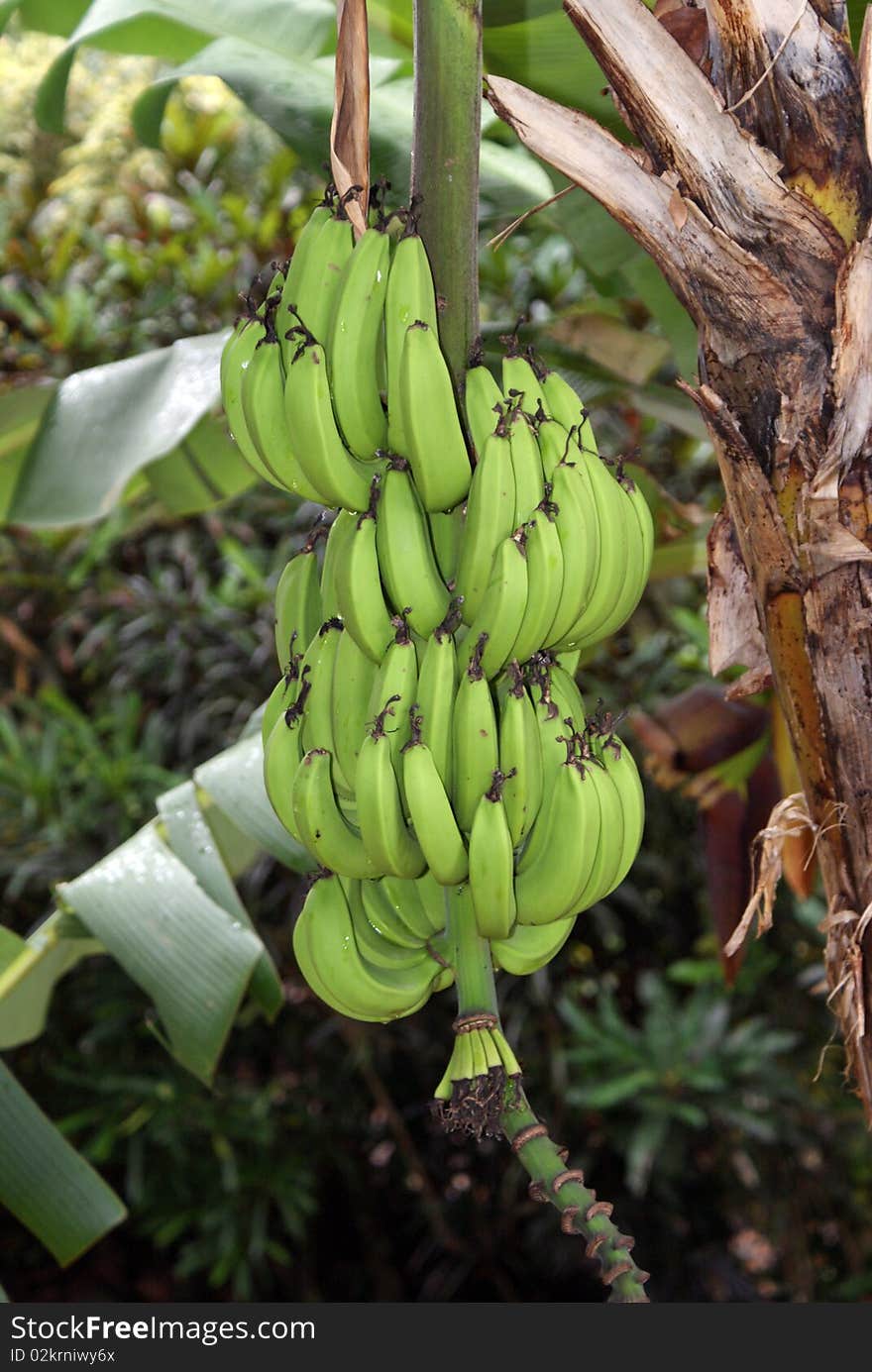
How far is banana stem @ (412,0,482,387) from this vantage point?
1.46 feet

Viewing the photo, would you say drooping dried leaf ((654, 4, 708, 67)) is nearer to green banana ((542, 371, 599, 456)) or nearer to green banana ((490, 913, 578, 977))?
green banana ((542, 371, 599, 456))

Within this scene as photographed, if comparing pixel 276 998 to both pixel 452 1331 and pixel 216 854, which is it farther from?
pixel 452 1331

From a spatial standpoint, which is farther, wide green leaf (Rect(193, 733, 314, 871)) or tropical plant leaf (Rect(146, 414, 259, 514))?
tropical plant leaf (Rect(146, 414, 259, 514))

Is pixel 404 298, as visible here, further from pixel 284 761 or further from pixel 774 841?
pixel 774 841

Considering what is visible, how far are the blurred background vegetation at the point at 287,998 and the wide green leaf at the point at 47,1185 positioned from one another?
3.05ft

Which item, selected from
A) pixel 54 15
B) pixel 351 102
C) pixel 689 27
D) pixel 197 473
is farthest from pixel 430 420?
pixel 54 15

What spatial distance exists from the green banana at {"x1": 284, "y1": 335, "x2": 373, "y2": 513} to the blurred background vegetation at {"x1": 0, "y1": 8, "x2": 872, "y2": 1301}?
1.19 meters

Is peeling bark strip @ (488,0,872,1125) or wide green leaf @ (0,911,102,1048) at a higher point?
peeling bark strip @ (488,0,872,1125)

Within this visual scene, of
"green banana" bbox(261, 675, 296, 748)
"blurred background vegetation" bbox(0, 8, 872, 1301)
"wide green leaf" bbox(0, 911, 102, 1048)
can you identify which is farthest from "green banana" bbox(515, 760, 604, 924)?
"blurred background vegetation" bbox(0, 8, 872, 1301)

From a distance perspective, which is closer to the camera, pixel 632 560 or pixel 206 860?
pixel 632 560

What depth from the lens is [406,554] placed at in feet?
1.52

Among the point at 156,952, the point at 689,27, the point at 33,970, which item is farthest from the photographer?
the point at 33,970

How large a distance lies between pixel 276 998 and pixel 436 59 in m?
0.54

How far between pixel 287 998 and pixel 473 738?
1443 millimetres
